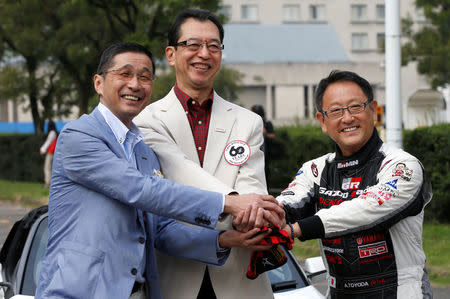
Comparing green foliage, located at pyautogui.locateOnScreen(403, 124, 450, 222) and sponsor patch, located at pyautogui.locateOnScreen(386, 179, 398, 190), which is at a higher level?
sponsor patch, located at pyautogui.locateOnScreen(386, 179, 398, 190)

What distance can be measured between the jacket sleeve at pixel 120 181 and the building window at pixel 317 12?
59.7m

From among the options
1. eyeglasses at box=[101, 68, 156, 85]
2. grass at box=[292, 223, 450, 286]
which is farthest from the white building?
eyeglasses at box=[101, 68, 156, 85]

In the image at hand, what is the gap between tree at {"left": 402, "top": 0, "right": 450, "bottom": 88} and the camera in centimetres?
2647

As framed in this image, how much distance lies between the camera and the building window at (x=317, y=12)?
6041 cm

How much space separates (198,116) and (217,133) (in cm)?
A: 17

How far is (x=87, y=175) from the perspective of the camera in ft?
8.57

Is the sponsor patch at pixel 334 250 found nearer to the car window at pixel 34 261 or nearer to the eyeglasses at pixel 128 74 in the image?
the eyeglasses at pixel 128 74

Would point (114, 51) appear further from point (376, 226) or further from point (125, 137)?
point (376, 226)

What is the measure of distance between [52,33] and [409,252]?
2186 centimetres

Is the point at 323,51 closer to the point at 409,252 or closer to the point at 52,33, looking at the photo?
the point at 52,33

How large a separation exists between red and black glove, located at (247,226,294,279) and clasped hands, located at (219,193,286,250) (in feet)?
0.09

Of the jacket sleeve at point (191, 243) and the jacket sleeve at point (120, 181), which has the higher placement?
the jacket sleeve at point (120, 181)

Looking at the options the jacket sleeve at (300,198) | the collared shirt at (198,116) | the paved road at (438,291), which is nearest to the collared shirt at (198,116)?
the collared shirt at (198,116)

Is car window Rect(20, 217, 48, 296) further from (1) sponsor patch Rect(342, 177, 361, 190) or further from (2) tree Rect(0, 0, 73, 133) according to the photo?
(2) tree Rect(0, 0, 73, 133)
